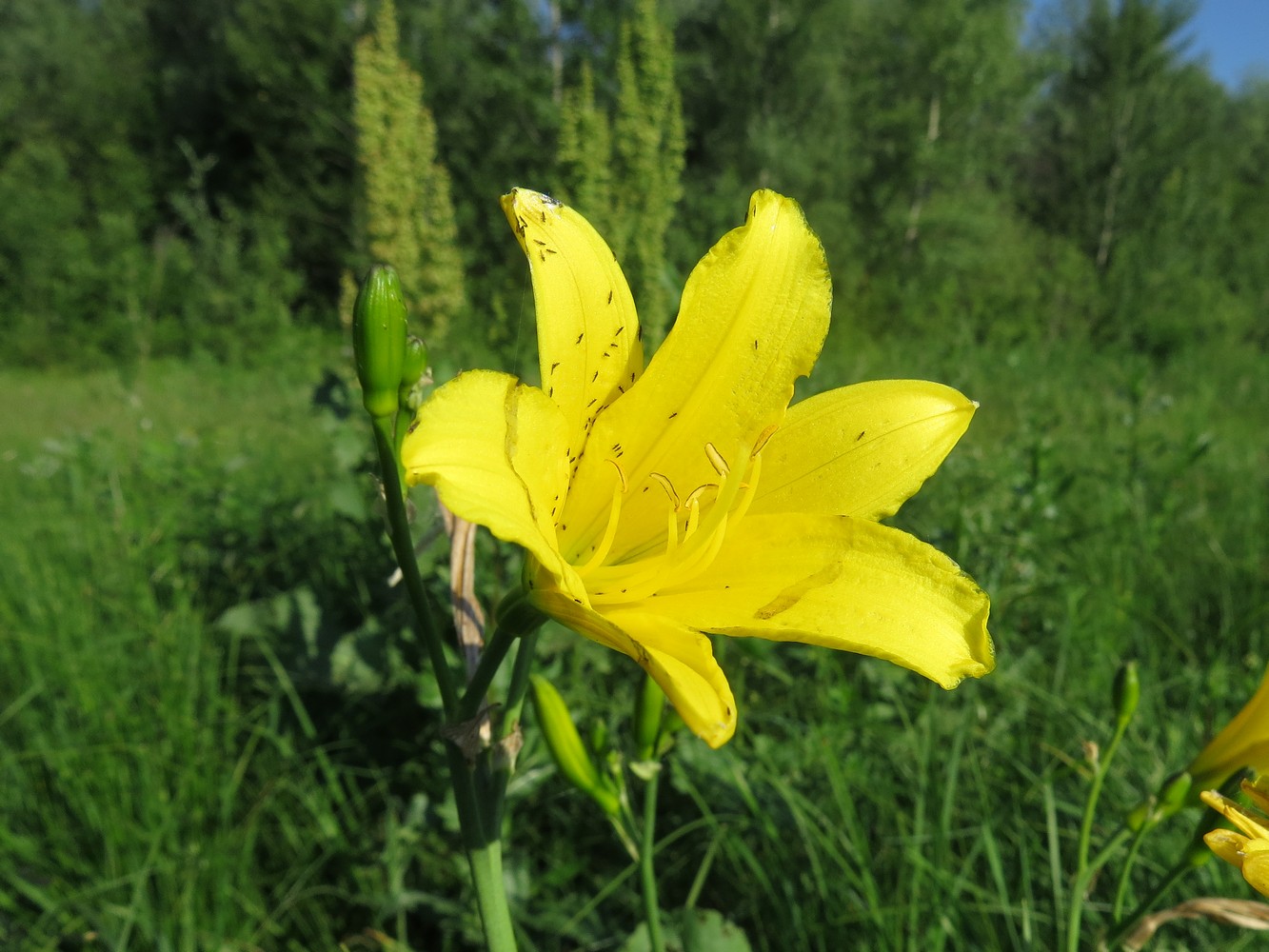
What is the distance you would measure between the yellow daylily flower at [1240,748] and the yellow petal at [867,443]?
469 millimetres

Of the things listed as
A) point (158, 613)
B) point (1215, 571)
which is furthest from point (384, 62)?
point (1215, 571)

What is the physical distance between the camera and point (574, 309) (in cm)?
81

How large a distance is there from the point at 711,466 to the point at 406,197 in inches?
89.2

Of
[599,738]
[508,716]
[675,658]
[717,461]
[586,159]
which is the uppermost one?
[586,159]

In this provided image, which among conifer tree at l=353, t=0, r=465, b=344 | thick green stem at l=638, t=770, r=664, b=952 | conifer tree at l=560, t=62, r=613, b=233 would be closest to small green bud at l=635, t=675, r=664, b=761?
thick green stem at l=638, t=770, r=664, b=952

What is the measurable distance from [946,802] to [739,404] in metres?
0.92

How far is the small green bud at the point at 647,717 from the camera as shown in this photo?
101 centimetres

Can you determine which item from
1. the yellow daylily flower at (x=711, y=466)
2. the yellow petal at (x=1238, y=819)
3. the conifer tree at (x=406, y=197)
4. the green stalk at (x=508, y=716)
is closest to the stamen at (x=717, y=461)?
the yellow daylily flower at (x=711, y=466)

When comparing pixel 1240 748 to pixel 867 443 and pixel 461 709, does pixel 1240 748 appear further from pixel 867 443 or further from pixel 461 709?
pixel 461 709

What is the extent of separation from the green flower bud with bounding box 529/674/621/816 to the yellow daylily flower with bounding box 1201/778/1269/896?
2.04 feet

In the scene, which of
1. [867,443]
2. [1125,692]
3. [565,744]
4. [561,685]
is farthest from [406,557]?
[561,685]

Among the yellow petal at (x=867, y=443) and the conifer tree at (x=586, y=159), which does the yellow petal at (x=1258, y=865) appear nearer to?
the yellow petal at (x=867, y=443)

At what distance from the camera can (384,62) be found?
3072mm

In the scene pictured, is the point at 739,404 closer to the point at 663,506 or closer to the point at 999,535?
the point at 663,506
